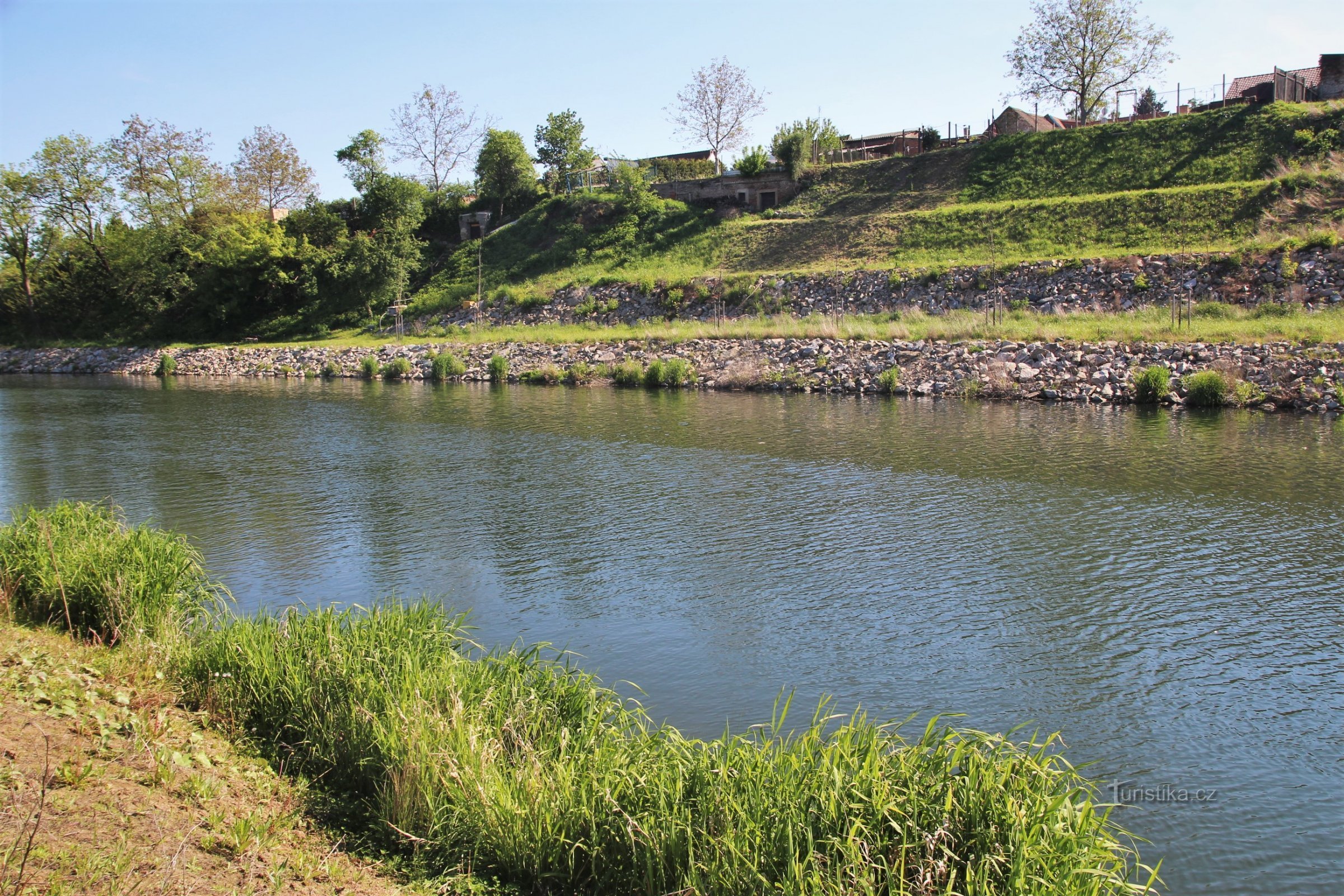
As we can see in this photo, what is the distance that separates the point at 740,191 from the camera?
60.4m

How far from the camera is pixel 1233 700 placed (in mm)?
8695

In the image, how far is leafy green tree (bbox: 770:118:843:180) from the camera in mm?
59062

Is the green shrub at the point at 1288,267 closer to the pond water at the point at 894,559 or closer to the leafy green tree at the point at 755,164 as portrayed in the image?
the pond water at the point at 894,559

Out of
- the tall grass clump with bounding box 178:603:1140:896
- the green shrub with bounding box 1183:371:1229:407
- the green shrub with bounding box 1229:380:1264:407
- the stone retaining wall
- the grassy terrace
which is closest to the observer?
the tall grass clump with bounding box 178:603:1140:896

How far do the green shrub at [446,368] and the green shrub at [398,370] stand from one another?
1.26m

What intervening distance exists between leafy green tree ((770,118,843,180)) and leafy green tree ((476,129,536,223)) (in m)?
18.8

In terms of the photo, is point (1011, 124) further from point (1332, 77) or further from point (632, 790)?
point (632, 790)

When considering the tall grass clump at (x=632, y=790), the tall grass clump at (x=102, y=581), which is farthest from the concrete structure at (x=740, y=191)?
the tall grass clump at (x=632, y=790)

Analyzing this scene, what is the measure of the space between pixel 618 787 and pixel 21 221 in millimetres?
69407

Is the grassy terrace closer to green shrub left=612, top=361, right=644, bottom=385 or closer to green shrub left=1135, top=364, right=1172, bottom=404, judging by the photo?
green shrub left=1135, top=364, right=1172, bottom=404

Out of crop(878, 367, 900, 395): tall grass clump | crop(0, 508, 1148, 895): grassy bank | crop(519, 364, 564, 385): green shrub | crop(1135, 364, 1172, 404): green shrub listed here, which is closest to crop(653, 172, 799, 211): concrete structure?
crop(519, 364, 564, 385): green shrub

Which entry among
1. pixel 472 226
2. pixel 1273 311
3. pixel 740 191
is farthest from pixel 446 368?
pixel 1273 311

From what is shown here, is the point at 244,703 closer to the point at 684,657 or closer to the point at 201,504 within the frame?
the point at 684,657

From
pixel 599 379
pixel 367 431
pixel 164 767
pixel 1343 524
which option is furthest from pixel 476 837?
pixel 599 379
